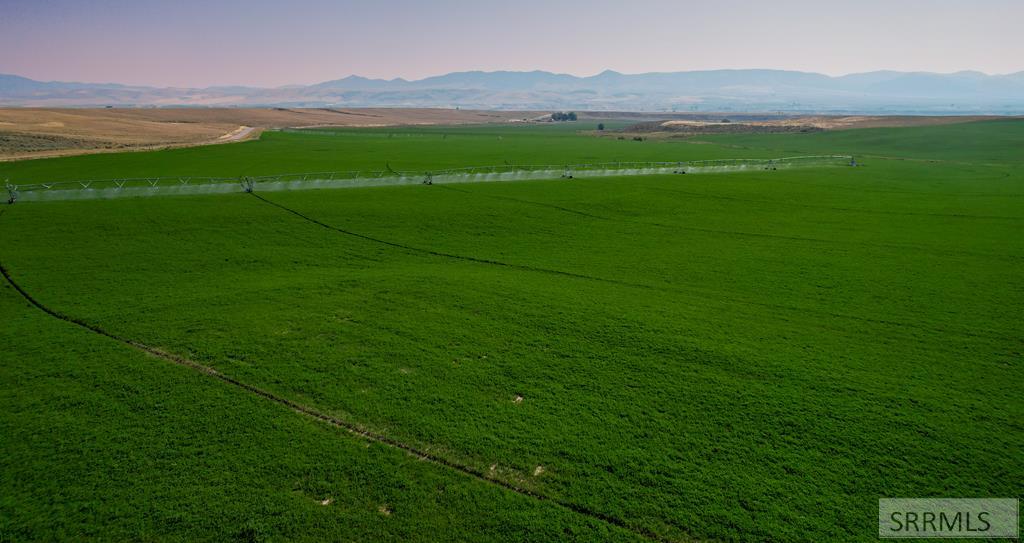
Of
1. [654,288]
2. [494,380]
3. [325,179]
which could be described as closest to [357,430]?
[494,380]

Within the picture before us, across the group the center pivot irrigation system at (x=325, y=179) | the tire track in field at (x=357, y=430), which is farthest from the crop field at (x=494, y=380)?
the center pivot irrigation system at (x=325, y=179)

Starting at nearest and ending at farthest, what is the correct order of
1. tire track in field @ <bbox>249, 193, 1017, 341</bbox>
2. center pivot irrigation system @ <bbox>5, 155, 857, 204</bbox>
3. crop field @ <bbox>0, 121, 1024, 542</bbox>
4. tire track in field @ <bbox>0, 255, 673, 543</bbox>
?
tire track in field @ <bbox>0, 255, 673, 543</bbox> < crop field @ <bbox>0, 121, 1024, 542</bbox> < tire track in field @ <bbox>249, 193, 1017, 341</bbox> < center pivot irrigation system @ <bbox>5, 155, 857, 204</bbox>

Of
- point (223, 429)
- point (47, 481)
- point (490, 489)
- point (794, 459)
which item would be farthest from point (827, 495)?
point (47, 481)

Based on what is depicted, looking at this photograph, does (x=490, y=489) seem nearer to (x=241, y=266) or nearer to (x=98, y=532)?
(x=98, y=532)

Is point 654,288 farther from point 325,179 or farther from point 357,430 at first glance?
point 325,179

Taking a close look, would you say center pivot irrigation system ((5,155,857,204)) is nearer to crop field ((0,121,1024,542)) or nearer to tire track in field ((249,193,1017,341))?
crop field ((0,121,1024,542))

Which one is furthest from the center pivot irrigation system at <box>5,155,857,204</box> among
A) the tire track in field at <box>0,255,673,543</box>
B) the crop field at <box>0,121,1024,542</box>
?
the tire track in field at <box>0,255,673,543</box>
